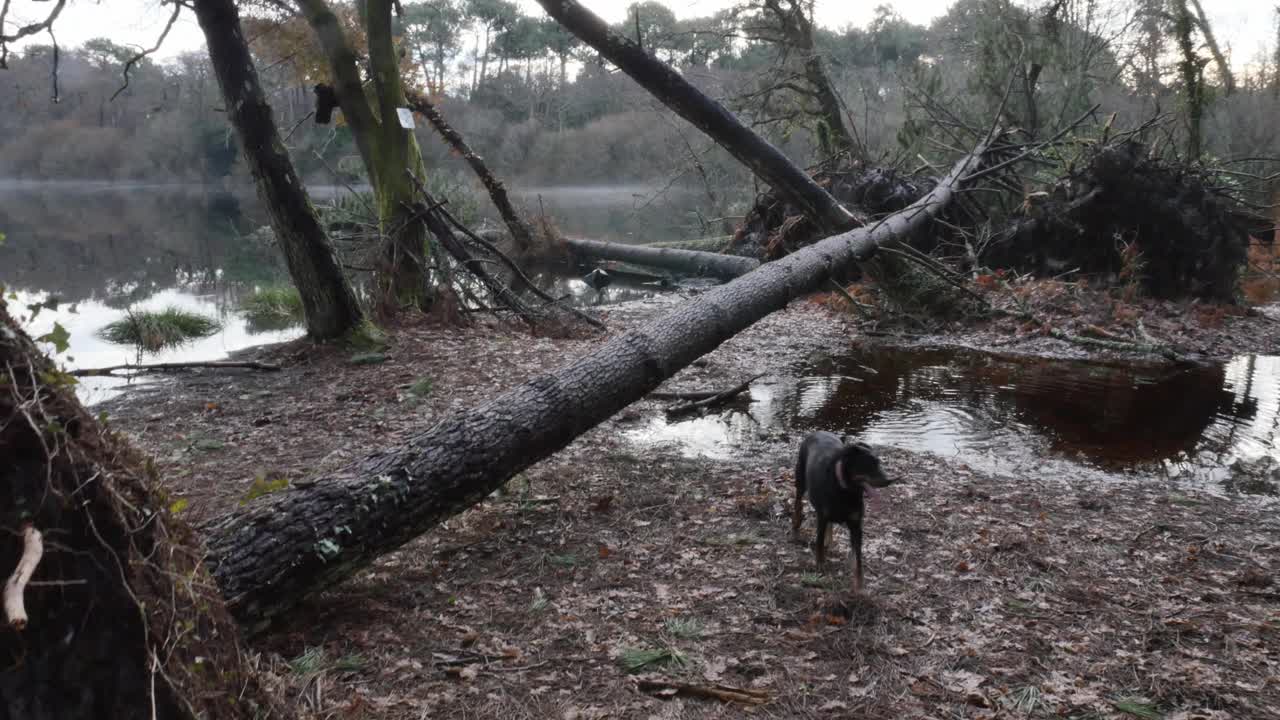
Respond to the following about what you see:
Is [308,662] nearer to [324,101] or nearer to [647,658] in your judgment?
[647,658]

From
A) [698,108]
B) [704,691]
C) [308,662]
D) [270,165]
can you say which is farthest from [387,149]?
[704,691]

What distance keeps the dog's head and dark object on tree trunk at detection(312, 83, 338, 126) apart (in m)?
9.00

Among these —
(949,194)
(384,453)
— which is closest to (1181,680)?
(384,453)

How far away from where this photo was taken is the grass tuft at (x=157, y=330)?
37.8ft

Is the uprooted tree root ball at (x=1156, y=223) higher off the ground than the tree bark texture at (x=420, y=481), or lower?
higher

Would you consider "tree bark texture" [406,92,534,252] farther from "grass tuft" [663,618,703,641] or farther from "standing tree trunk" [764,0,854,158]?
"grass tuft" [663,618,703,641]

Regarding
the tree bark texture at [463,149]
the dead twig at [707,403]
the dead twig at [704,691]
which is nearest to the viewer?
the dead twig at [704,691]

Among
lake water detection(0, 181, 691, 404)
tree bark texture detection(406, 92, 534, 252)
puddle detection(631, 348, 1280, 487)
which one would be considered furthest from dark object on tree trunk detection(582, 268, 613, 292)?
puddle detection(631, 348, 1280, 487)

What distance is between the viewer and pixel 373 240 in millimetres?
10945

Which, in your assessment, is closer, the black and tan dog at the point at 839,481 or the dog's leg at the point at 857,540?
the black and tan dog at the point at 839,481

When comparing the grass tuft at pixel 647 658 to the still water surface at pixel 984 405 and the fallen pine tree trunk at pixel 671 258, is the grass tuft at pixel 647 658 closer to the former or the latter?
the still water surface at pixel 984 405

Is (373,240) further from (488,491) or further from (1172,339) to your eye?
(1172,339)

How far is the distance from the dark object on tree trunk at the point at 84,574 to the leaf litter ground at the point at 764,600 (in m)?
0.83

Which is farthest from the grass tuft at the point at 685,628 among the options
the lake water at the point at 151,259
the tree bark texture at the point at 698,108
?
the tree bark texture at the point at 698,108
